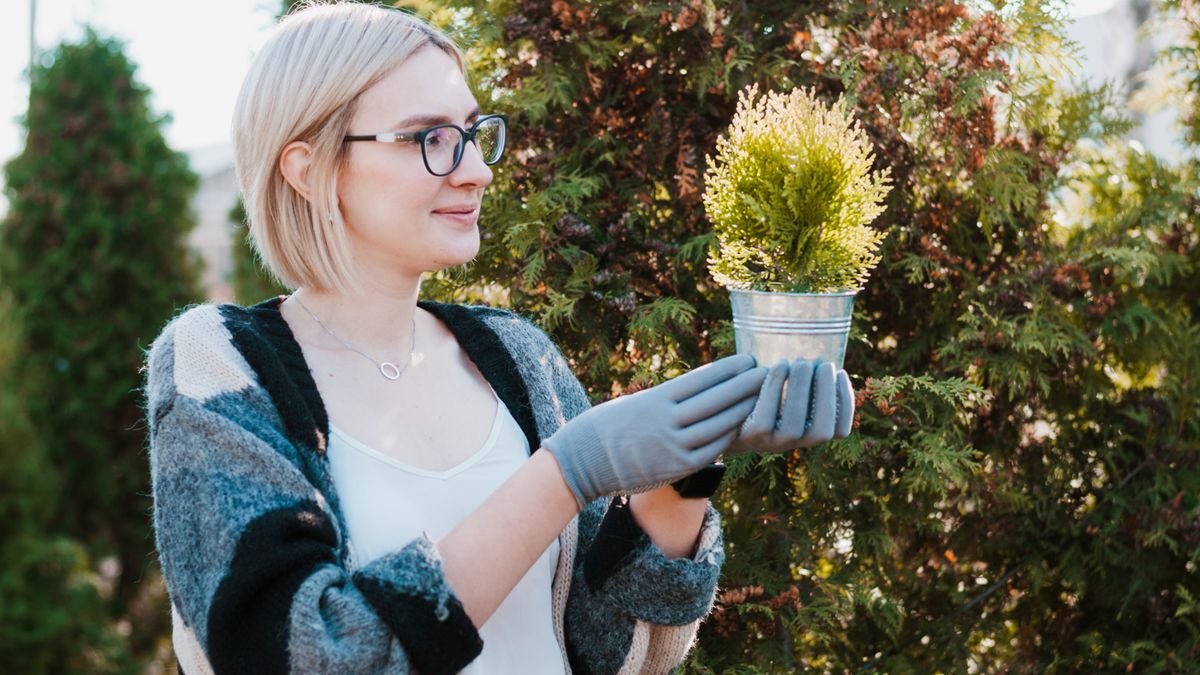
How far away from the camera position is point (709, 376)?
152cm

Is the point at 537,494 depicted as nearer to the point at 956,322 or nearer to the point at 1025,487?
the point at 956,322

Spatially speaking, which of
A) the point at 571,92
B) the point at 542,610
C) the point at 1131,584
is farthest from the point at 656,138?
the point at 1131,584

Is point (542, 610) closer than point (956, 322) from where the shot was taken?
Yes

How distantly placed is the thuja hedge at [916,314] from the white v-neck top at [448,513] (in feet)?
2.11

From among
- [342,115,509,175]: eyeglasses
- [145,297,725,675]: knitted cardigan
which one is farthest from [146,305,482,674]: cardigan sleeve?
[342,115,509,175]: eyeglasses

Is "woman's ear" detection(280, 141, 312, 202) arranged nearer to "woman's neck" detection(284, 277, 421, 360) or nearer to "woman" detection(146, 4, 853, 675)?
"woman" detection(146, 4, 853, 675)

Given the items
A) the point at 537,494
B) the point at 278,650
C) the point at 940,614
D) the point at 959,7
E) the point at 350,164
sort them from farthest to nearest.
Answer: the point at 940,614 < the point at 959,7 < the point at 350,164 < the point at 537,494 < the point at 278,650

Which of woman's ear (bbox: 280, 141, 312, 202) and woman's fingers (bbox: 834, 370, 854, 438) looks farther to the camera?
woman's ear (bbox: 280, 141, 312, 202)

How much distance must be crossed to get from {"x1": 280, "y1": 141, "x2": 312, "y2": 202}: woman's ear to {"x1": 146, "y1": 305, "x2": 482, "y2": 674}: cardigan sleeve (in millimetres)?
412

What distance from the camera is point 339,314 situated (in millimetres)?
1869

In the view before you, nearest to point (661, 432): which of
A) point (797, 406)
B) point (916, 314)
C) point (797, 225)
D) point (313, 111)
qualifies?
point (797, 406)

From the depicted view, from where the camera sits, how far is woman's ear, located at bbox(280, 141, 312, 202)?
1795 mm

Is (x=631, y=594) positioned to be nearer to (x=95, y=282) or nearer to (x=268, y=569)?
(x=268, y=569)

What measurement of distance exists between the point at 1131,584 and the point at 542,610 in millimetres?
1541
